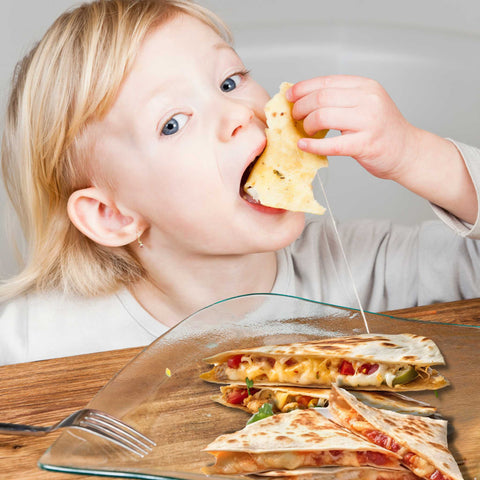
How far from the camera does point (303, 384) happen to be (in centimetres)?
98

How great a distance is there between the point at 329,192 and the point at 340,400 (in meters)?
2.01

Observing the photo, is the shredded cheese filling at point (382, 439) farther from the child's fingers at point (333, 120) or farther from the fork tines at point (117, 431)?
the child's fingers at point (333, 120)

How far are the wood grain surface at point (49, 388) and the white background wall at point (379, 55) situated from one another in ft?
5.30

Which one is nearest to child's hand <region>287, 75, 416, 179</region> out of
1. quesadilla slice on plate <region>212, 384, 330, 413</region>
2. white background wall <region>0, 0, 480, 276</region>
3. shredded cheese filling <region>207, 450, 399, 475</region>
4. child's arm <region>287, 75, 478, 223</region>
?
child's arm <region>287, 75, 478, 223</region>

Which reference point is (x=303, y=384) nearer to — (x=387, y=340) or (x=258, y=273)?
(x=387, y=340)

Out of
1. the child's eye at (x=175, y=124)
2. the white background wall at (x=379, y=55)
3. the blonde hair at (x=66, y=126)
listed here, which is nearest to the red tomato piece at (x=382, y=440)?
the child's eye at (x=175, y=124)

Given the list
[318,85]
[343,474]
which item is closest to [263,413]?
[343,474]

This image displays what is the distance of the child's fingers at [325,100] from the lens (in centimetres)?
111

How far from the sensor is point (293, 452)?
821 mm

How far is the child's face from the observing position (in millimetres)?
1137

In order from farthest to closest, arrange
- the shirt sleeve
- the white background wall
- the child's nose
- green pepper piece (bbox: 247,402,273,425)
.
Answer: the white background wall → the shirt sleeve → the child's nose → green pepper piece (bbox: 247,402,273,425)

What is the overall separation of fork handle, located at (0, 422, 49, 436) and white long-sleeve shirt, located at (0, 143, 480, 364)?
0.53 metres

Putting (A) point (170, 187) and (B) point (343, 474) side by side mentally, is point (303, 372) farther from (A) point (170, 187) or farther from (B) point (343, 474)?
(A) point (170, 187)

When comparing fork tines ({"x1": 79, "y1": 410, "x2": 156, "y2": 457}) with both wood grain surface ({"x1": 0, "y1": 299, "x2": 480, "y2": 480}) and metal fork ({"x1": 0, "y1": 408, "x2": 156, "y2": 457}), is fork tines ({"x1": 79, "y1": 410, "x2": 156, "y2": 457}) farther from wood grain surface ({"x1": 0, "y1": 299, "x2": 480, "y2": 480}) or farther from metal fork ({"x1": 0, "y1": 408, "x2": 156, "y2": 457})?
wood grain surface ({"x1": 0, "y1": 299, "x2": 480, "y2": 480})
